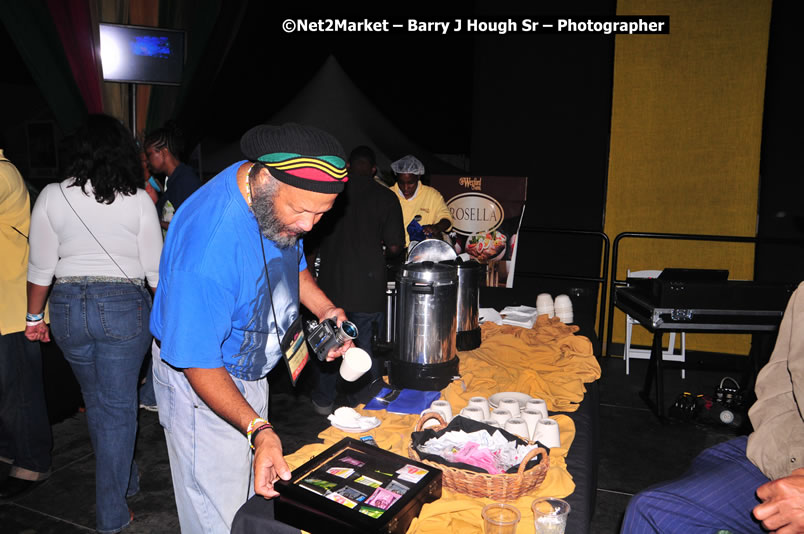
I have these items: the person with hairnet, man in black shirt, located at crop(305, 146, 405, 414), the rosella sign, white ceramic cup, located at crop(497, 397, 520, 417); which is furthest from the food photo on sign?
white ceramic cup, located at crop(497, 397, 520, 417)

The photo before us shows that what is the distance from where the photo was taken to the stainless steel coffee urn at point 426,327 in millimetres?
2041

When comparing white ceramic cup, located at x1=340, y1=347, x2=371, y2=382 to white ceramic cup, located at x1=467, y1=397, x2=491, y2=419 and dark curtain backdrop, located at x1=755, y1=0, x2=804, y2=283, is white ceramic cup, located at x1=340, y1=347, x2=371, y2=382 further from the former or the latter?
dark curtain backdrop, located at x1=755, y1=0, x2=804, y2=283

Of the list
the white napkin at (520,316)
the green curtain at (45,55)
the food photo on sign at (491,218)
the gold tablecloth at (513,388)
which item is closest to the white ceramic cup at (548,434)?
the gold tablecloth at (513,388)

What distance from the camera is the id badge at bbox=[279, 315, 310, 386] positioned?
1569mm

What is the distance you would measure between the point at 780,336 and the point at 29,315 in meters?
2.88

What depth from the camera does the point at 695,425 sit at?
3.86 metres

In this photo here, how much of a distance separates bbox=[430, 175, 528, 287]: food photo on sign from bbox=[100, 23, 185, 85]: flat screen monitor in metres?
2.56

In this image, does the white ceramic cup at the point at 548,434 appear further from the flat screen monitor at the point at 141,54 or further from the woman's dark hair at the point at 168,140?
the flat screen monitor at the point at 141,54

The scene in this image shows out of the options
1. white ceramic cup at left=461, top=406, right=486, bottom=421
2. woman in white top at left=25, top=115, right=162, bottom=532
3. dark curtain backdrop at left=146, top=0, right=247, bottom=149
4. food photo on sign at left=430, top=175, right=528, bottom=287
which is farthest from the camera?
food photo on sign at left=430, top=175, right=528, bottom=287

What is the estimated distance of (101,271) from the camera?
7.63 ft

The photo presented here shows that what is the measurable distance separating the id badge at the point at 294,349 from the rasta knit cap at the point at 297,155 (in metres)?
0.46

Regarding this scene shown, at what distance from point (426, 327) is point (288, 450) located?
66.6 inches

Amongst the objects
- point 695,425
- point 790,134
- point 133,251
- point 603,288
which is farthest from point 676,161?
point 133,251

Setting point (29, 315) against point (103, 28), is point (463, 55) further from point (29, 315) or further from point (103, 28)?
point (29, 315)
